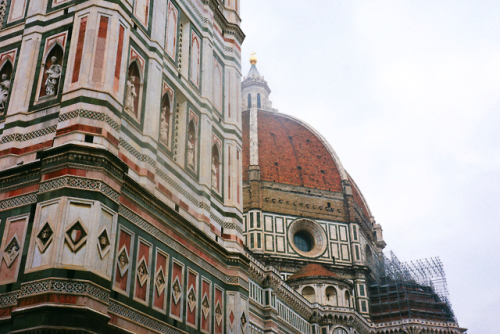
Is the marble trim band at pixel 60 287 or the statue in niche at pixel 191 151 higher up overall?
the statue in niche at pixel 191 151

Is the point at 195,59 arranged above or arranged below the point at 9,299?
above

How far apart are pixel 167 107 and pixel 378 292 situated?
43.1 m

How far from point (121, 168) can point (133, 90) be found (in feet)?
6.67

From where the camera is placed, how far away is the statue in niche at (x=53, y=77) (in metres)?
9.93

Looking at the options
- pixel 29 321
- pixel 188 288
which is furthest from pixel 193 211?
pixel 29 321

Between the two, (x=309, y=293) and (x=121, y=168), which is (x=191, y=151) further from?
(x=309, y=293)

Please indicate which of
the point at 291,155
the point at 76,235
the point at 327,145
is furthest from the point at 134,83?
the point at 327,145

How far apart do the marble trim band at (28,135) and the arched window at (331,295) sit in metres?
37.8

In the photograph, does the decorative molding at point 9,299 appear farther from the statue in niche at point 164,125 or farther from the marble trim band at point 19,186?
the statue in niche at point 164,125

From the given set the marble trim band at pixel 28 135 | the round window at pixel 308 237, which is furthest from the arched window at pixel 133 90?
the round window at pixel 308 237

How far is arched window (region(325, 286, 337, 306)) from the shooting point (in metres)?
44.9

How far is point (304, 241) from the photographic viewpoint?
5241 cm

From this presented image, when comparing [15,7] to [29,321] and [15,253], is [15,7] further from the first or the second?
[29,321]

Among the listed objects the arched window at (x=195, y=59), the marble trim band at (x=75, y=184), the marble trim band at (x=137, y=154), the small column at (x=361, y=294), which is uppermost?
the small column at (x=361, y=294)
